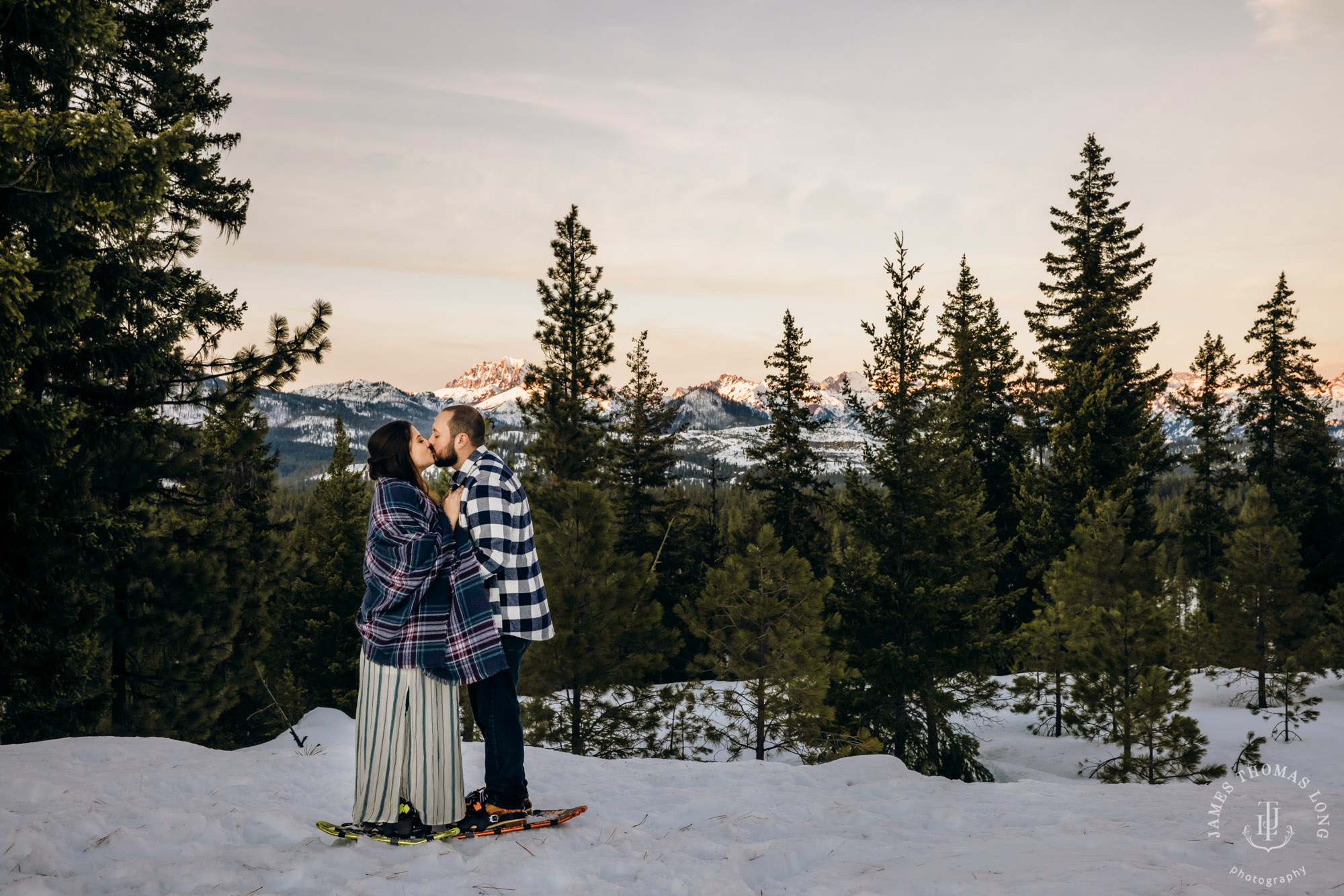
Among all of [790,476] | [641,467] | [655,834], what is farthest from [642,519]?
[655,834]

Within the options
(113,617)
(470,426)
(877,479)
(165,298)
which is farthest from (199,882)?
(877,479)

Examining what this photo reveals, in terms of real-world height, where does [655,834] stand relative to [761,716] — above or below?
above

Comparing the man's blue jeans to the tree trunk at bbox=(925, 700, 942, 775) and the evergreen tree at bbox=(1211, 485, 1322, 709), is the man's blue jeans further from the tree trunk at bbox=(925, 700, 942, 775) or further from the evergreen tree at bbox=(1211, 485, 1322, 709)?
the evergreen tree at bbox=(1211, 485, 1322, 709)

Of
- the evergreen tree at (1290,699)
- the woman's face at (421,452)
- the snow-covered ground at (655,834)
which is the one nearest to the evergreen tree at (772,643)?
the snow-covered ground at (655,834)

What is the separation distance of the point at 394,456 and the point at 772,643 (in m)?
11.4

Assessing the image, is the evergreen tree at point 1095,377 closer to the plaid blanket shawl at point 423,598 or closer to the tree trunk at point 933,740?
the tree trunk at point 933,740

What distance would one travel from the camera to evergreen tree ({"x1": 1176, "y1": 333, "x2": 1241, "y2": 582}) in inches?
1377

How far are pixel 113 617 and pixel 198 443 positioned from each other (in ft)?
12.3

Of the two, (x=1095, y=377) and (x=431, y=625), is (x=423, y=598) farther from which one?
(x=1095, y=377)

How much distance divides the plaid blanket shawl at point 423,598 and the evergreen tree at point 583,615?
9671 millimetres

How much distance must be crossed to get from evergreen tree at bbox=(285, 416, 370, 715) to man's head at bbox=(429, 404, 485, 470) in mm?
24328

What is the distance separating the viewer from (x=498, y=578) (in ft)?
14.6

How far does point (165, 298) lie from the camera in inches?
439

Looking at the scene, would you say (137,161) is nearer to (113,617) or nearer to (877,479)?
(113,617)
